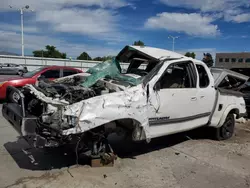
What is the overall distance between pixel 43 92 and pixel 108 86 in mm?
1144

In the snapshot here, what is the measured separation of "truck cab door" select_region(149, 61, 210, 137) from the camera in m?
4.32

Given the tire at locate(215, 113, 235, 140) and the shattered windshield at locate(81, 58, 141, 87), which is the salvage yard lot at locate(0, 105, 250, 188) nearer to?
the tire at locate(215, 113, 235, 140)

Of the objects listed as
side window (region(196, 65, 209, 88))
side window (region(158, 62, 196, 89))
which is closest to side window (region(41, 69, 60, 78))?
side window (region(158, 62, 196, 89))

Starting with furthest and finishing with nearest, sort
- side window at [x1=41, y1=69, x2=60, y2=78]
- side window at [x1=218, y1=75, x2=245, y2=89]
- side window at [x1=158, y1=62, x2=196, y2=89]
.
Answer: side window at [x1=41, y1=69, x2=60, y2=78]
side window at [x1=218, y1=75, x2=245, y2=89]
side window at [x1=158, y1=62, x2=196, y2=89]

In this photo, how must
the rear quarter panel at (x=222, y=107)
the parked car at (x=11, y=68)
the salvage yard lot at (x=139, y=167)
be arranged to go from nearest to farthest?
the salvage yard lot at (x=139, y=167) < the rear quarter panel at (x=222, y=107) < the parked car at (x=11, y=68)

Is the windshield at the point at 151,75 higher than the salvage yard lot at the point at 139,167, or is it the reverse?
the windshield at the point at 151,75

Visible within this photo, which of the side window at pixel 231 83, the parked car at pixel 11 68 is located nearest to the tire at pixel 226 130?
the side window at pixel 231 83

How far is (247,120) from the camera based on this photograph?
9.19m

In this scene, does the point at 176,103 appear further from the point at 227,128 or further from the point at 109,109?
the point at 227,128

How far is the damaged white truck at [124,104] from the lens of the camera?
3520 millimetres

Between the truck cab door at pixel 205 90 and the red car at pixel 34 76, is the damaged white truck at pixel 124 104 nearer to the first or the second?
the truck cab door at pixel 205 90

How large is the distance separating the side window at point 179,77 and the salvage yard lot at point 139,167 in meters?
1.46

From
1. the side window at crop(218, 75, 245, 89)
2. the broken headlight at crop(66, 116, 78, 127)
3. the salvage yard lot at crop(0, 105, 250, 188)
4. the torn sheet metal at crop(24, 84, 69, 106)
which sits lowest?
the salvage yard lot at crop(0, 105, 250, 188)

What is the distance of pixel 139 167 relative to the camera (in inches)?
172
